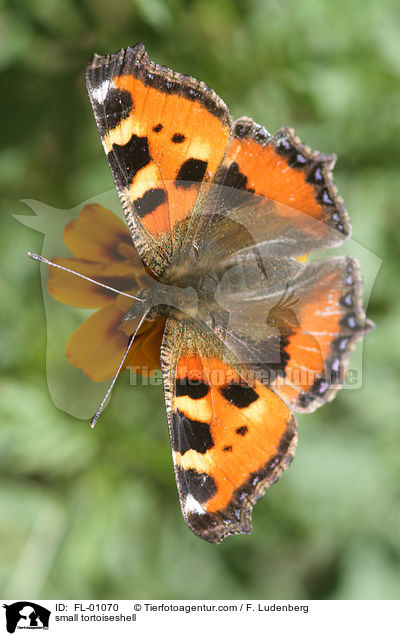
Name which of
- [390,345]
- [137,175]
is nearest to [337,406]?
[390,345]

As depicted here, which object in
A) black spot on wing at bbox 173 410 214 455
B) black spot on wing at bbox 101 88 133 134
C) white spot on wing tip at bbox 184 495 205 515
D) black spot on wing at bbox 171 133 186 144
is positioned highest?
black spot on wing at bbox 101 88 133 134

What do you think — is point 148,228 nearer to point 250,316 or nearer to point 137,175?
point 137,175

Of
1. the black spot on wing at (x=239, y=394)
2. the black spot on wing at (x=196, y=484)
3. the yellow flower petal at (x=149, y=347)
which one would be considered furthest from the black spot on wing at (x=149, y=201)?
the black spot on wing at (x=196, y=484)

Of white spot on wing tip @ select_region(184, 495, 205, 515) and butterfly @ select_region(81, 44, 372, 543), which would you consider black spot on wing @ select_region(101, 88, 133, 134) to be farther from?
white spot on wing tip @ select_region(184, 495, 205, 515)

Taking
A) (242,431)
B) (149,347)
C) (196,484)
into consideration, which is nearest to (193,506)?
Result: (196,484)
